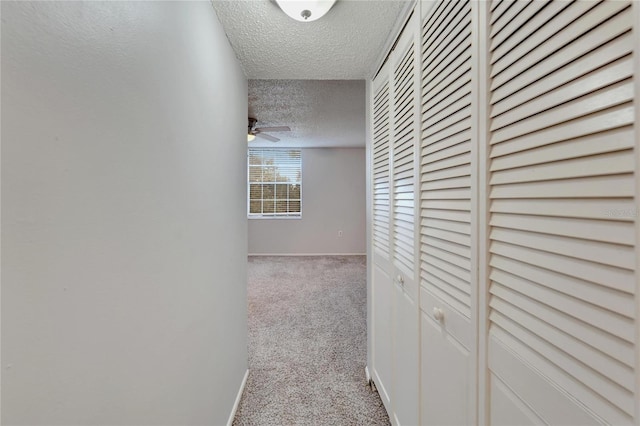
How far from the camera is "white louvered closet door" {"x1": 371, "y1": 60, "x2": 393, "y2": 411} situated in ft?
4.77

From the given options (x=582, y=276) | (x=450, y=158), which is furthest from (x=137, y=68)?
(x=582, y=276)

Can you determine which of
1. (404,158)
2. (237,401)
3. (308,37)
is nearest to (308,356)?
(237,401)

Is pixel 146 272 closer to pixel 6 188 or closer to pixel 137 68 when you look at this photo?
pixel 6 188

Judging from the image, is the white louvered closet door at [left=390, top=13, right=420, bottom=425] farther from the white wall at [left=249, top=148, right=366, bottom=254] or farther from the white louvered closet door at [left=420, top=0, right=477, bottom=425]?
the white wall at [left=249, top=148, right=366, bottom=254]

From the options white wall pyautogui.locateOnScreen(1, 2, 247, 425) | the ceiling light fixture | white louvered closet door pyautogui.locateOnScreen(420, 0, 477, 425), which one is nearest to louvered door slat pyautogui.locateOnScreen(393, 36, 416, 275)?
white louvered closet door pyautogui.locateOnScreen(420, 0, 477, 425)

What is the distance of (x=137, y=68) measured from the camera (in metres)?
0.65

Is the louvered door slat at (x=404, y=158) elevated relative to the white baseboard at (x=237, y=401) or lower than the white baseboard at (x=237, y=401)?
elevated

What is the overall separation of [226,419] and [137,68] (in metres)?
1.61

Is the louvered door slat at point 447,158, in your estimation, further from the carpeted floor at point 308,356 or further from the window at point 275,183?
the window at point 275,183

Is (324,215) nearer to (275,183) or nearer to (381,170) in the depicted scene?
(275,183)

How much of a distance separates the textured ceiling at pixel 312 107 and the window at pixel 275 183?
78 centimetres

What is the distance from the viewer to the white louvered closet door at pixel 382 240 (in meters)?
1.45

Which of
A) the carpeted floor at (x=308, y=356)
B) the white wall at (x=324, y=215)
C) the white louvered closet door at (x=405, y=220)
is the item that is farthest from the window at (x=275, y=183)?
the white louvered closet door at (x=405, y=220)

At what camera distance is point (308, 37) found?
1355 millimetres
